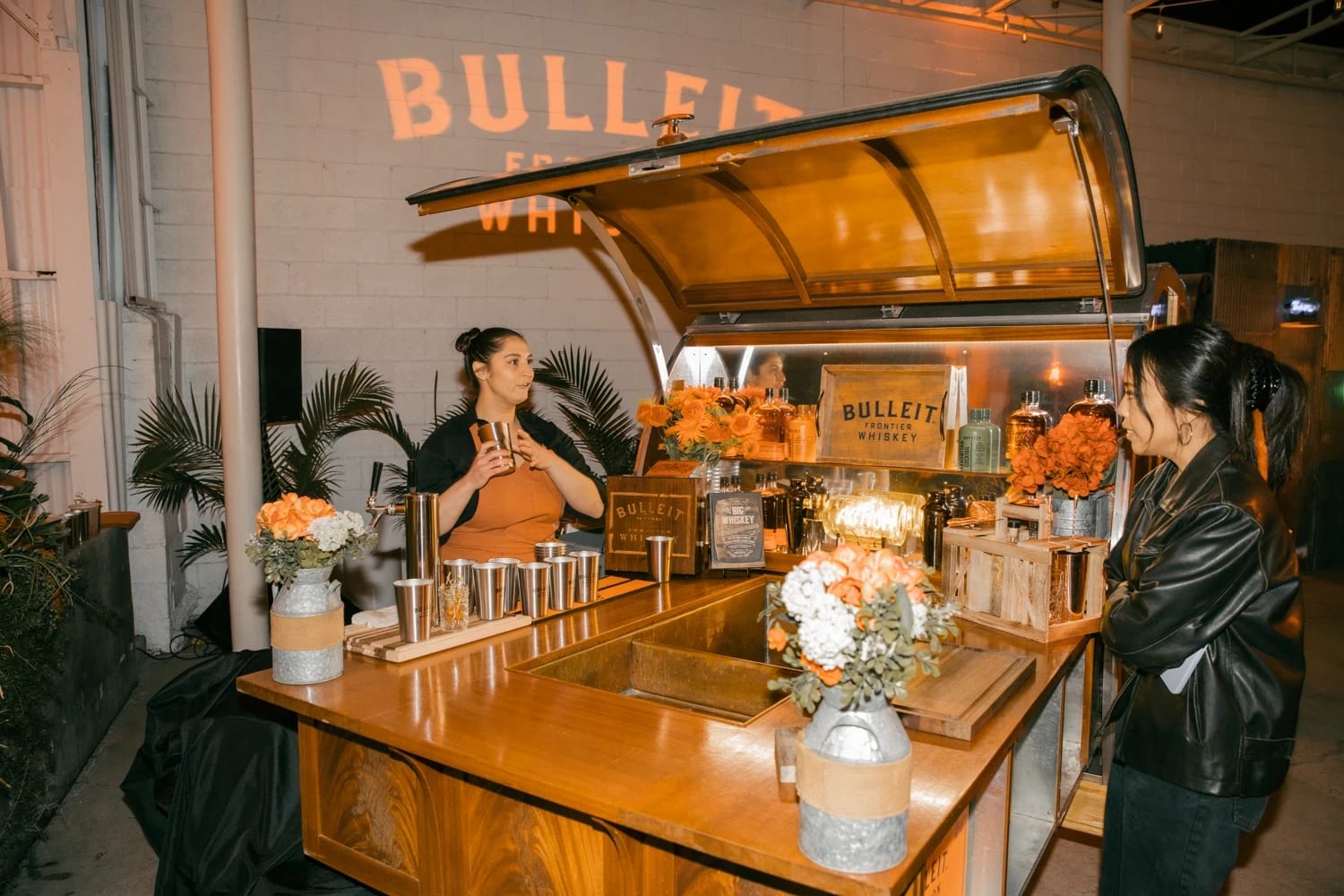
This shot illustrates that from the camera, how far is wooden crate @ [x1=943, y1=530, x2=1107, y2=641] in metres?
2.32

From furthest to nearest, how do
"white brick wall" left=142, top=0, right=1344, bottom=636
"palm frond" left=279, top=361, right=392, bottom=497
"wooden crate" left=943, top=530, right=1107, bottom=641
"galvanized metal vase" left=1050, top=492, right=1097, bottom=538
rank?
1. "white brick wall" left=142, top=0, right=1344, bottom=636
2. "palm frond" left=279, top=361, right=392, bottom=497
3. "galvanized metal vase" left=1050, top=492, right=1097, bottom=538
4. "wooden crate" left=943, top=530, right=1107, bottom=641

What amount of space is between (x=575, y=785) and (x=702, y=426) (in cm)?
165

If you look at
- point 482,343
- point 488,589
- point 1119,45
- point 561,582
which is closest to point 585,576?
point 561,582

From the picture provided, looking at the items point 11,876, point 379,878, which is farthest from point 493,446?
point 11,876

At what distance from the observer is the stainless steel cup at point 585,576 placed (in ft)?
8.50

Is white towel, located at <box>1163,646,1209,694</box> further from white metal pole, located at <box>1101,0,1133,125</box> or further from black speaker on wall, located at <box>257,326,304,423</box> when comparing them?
white metal pole, located at <box>1101,0,1133,125</box>

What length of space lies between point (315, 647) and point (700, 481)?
138cm

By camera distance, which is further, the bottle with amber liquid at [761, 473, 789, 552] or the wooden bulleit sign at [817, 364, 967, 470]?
the bottle with amber liquid at [761, 473, 789, 552]

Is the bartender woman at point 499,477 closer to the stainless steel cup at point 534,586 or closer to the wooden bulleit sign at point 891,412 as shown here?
the stainless steel cup at point 534,586

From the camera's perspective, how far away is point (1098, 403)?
265 centimetres

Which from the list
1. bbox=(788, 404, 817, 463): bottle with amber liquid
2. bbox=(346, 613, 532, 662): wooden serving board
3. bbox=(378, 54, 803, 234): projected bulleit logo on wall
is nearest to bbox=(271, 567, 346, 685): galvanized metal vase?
bbox=(346, 613, 532, 662): wooden serving board

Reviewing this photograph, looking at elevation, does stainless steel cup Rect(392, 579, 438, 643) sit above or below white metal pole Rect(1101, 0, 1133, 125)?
below

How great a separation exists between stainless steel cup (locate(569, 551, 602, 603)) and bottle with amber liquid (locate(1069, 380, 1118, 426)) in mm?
1493

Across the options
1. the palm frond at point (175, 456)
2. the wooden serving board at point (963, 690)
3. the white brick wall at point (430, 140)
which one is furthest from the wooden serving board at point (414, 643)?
the white brick wall at point (430, 140)
